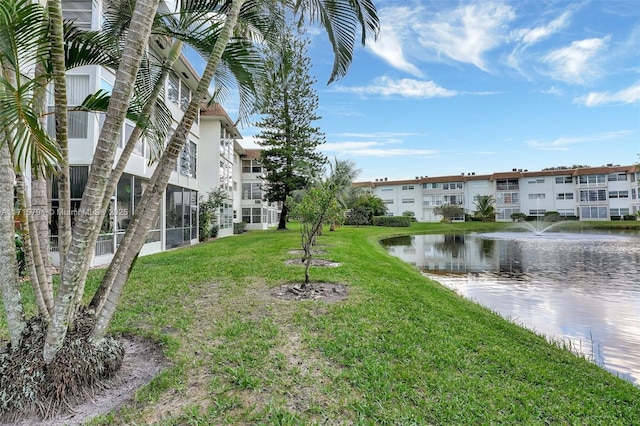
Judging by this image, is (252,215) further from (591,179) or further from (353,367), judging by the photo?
(591,179)

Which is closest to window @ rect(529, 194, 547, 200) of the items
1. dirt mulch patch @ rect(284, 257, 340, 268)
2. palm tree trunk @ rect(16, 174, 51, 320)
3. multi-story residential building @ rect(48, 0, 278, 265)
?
multi-story residential building @ rect(48, 0, 278, 265)

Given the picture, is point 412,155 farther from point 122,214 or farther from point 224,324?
point 224,324

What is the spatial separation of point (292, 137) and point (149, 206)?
26.4m

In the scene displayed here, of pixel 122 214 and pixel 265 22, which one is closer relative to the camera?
pixel 265 22

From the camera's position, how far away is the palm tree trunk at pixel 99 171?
2.95m

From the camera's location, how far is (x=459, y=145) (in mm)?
43781

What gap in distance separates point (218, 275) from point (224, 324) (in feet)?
13.6

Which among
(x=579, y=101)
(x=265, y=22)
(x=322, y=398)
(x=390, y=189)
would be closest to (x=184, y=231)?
(x=265, y=22)

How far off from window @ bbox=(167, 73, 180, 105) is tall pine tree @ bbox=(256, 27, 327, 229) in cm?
1098

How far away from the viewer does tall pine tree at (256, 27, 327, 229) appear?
2792 cm

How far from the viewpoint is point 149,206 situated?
11.4ft

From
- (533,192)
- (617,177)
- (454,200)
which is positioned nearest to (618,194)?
(617,177)

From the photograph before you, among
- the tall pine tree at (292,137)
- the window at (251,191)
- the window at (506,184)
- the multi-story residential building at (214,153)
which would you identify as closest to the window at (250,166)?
the window at (251,191)

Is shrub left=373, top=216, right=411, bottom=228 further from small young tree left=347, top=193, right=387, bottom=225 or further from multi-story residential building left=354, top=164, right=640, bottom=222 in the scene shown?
multi-story residential building left=354, top=164, right=640, bottom=222
